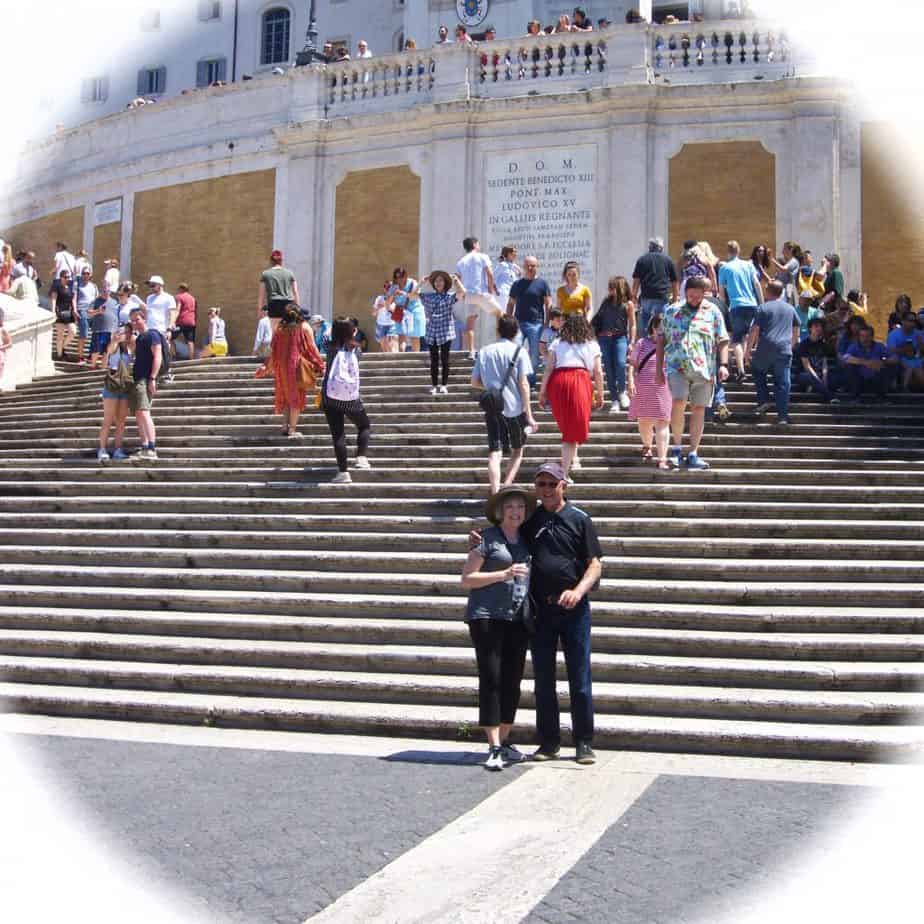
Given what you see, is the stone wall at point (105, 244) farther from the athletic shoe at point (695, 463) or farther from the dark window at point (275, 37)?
the athletic shoe at point (695, 463)

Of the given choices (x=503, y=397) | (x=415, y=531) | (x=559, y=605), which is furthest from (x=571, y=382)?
(x=559, y=605)

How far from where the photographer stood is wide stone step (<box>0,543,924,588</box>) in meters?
9.45

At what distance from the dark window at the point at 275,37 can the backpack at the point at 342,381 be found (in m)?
35.4

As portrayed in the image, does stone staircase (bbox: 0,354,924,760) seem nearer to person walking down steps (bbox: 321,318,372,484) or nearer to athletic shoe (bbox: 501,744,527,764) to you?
person walking down steps (bbox: 321,318,372,484)

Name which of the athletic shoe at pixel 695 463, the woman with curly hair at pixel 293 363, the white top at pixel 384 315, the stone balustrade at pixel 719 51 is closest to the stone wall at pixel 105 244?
the white top at pixel 384 315

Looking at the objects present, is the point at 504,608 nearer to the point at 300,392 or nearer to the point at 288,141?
the point at 300,392

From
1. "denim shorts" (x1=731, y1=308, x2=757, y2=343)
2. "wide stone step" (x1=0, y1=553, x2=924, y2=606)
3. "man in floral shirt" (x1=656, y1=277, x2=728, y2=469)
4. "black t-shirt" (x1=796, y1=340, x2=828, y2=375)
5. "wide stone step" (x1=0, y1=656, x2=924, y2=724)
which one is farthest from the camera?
"denim shorts" (x1=731, y1=308, x2=757, y2=343)

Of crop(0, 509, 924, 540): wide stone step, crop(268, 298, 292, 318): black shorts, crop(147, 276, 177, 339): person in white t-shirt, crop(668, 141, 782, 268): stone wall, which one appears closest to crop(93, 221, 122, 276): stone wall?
crop(147, 276, 177, 339): person in white t-shirt

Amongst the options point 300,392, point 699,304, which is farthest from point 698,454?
point 300,392

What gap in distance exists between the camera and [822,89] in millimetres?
21750

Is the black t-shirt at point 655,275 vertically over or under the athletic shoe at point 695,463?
over

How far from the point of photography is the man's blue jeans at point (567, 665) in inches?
277

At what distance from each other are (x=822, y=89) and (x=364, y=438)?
12.7 meters

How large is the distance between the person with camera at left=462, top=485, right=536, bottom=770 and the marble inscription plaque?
52.5 feet
